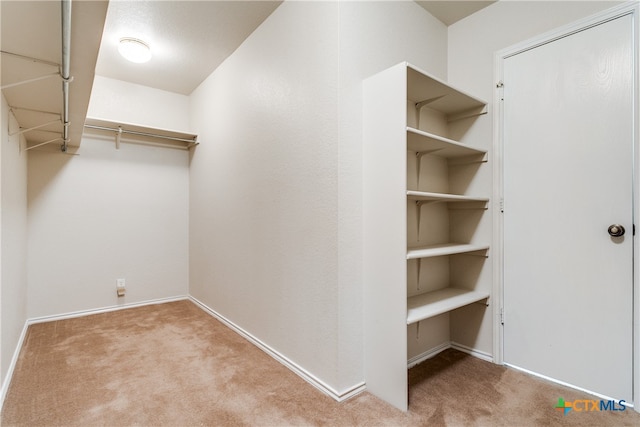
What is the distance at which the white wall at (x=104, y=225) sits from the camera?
322 cm

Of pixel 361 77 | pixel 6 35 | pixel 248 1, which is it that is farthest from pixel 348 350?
pixel 248 1

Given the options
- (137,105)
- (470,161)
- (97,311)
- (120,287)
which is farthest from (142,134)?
(470,161)

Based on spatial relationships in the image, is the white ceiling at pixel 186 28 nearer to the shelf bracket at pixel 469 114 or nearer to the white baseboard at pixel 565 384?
the shelf bracket at pixel 469 114

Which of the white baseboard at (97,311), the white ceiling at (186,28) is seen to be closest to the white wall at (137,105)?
the white ceiling at (186,28)

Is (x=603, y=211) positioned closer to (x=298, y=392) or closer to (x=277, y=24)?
(x=298, y=392)

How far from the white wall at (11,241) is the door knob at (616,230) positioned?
11.7 ft

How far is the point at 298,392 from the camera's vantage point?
188 centimetres

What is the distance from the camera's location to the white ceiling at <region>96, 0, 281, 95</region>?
7.58 ft

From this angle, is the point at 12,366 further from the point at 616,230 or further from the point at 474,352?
the point at 616,230

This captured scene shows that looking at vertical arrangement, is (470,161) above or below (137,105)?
below

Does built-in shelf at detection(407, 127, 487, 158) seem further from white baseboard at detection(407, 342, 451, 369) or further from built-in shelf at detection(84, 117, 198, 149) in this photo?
built-in shelf at detection(84, 117, 198, 149)

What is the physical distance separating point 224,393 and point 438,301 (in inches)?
58.0

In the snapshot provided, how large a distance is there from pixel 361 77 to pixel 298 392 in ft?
6.43

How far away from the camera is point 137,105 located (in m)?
3.71
